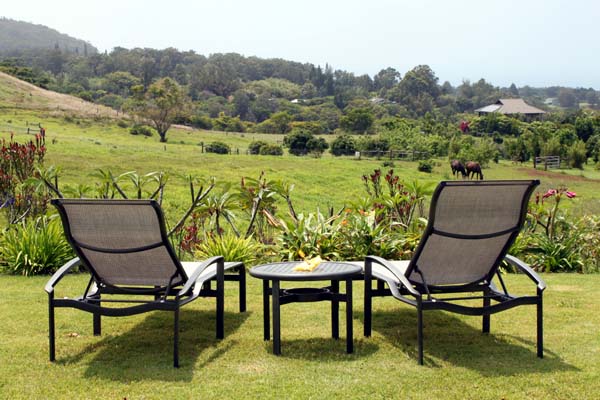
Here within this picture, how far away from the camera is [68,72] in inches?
5098

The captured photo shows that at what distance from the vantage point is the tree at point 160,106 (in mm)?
56000

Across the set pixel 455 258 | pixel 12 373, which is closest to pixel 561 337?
pixel 455 258

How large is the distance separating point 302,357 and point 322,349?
0.20m

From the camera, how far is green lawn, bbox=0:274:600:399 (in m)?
3.14

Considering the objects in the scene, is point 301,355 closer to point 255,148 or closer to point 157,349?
point 157,349

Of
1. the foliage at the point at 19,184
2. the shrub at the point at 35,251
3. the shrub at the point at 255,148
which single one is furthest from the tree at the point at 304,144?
the shrub at the point at 35,251

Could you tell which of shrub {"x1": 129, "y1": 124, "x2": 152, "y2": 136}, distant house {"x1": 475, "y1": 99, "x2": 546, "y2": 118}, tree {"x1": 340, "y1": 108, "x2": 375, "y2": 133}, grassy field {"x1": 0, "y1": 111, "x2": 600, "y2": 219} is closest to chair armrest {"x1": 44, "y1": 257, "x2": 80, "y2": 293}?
grassy field {"x1": 0, "y1": 111, "x2": 600, "y2": 219}

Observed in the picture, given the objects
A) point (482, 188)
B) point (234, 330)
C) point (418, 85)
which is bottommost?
point (234, 330)

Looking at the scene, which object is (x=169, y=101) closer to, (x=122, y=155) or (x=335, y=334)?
(x=122, y=155)

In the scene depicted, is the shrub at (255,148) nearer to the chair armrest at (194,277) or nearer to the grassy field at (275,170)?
the grassy field at (275,170)

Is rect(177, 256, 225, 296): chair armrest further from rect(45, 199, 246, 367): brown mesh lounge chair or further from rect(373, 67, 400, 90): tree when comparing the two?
rect(373, 67, 400, 90): tree

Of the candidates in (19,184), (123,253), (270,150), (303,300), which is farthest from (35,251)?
(270,150)

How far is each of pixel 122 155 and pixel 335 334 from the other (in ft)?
108

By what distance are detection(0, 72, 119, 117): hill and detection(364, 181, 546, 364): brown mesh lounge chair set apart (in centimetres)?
5921
